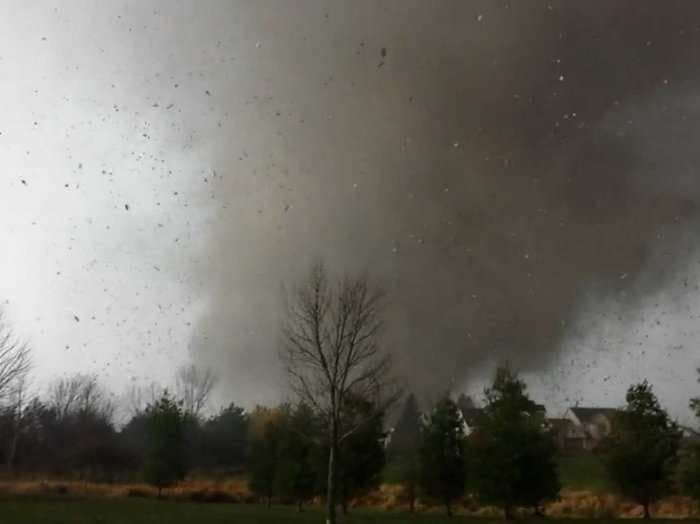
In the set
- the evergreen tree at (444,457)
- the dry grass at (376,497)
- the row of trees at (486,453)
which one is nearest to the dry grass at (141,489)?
the dry grass at (376,497)

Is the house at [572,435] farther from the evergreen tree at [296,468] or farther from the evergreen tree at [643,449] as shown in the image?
the evergreen tree at [296,468]

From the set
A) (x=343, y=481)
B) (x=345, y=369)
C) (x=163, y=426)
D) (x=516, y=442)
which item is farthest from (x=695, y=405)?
(x=163, y=426)

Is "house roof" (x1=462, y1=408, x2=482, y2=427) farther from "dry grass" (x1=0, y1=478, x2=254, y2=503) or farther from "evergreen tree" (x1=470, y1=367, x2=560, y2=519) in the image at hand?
"dry grass" (x1=0, y1=478, x2=254, y2=503)

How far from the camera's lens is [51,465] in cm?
4725

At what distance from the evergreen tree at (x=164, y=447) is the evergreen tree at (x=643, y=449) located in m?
27.6

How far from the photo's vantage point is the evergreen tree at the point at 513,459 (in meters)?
28.4

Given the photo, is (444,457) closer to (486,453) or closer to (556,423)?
(486,453)

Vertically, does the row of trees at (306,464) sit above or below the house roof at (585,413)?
below

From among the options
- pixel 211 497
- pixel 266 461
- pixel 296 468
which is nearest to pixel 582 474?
pixel 296 468

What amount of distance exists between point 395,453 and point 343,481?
414 centimetres

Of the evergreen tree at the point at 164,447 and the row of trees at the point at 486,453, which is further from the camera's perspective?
the evergreen tree at the point at 164,447

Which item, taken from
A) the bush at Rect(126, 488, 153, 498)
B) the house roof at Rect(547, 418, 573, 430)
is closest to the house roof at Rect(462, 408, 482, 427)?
the house roof at Rect(547, 418, 573, 430)

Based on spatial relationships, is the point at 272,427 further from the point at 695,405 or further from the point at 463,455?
the point at 695,405

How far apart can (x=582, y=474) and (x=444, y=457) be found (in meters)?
13.2
